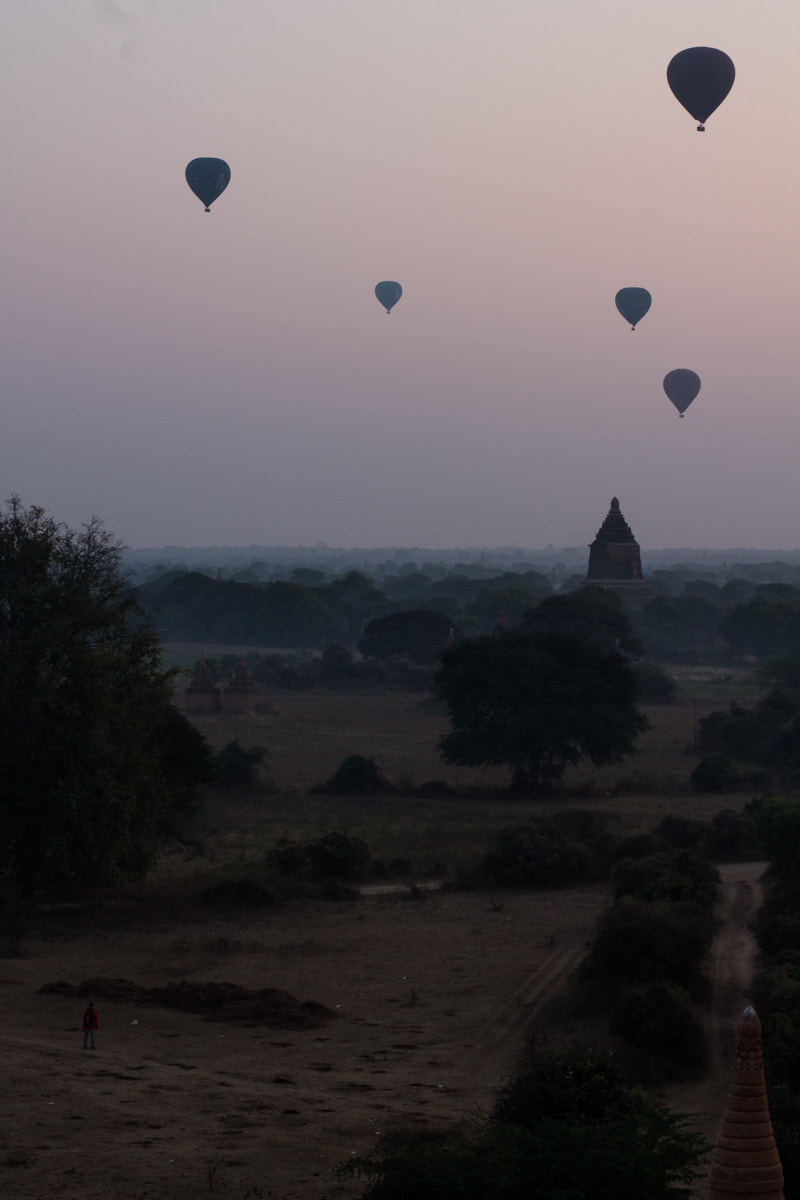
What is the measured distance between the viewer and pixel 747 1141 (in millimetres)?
9586

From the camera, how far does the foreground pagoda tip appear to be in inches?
373

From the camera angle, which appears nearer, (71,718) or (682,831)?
(71,718)

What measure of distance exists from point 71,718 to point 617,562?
91.0 metres

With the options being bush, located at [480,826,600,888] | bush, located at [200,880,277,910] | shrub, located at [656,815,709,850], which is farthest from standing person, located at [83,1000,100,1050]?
shrub, located at [656,815,709,850]

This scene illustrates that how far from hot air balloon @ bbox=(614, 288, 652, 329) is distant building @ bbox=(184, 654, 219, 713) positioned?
4109 centimetres

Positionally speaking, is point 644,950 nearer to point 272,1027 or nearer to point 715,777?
point 272,1027

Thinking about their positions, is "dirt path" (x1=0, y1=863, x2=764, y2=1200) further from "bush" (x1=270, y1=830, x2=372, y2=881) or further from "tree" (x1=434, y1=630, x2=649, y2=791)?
"tree" (x1=434, y1=630, x2=649, y2=791)

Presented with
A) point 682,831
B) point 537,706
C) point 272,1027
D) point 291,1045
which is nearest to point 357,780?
point 537,706

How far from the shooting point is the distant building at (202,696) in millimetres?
71812

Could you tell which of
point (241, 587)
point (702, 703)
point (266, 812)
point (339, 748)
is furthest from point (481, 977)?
point (241, 587)

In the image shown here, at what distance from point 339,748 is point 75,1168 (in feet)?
148

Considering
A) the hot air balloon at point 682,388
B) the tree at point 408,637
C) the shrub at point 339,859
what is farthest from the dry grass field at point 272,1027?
the hot air balloon at point 682,388

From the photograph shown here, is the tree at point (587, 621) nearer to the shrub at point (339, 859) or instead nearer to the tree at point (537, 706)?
the tree at point (537, 706)

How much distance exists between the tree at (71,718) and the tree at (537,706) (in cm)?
1823
